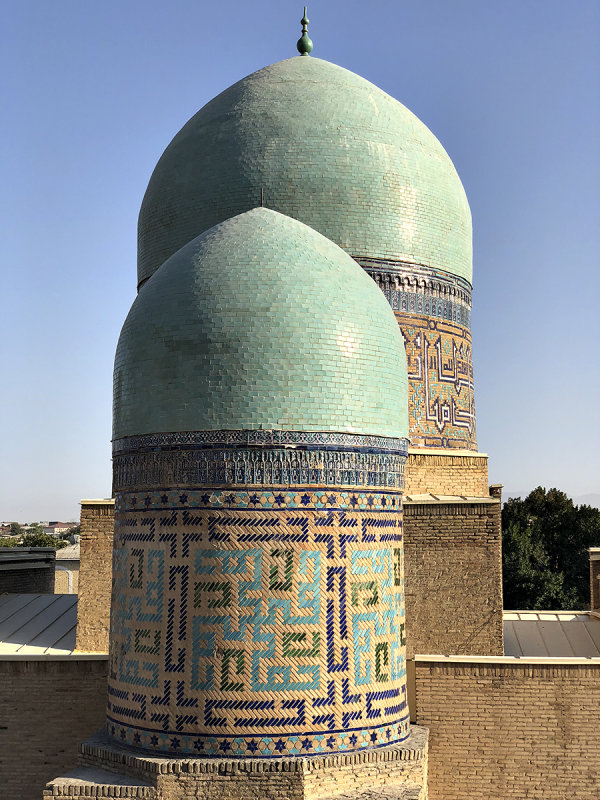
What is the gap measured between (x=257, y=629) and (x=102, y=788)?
1551mm

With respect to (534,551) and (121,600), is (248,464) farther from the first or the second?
(534,551)

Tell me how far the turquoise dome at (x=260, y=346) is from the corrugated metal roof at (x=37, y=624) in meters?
A: 3.03

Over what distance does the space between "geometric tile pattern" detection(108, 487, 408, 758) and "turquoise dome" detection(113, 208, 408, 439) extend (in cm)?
60

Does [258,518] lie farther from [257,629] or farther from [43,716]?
[43,716]

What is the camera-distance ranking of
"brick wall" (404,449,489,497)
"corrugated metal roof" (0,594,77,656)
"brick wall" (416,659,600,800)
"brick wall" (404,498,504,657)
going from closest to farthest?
"brick wall" (416,659,600,800), "brick wall" (404,498,504,657), "corrugated metal roof" (0,594,77,656), "brick wall" (404,449,489,497)

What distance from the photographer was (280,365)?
7.64 metres

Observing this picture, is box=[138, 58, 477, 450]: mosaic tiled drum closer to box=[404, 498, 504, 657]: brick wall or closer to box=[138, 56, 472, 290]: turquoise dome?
box=[138, 56, 472, 290]: turquoise dome

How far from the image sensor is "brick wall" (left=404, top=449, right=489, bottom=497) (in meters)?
10.8

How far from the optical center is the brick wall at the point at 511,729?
864 cm

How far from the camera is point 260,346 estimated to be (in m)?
7.66

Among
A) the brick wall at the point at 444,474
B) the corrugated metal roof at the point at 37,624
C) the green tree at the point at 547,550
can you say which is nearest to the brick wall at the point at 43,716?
the corrugated metal roof at the point at 37,624

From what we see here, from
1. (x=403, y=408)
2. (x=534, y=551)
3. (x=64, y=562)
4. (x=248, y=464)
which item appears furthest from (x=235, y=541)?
(x=64, y=562)

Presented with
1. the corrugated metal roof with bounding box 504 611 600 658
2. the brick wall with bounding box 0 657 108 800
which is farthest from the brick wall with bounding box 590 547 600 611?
the brick wall with bounding box 0 657 108 800

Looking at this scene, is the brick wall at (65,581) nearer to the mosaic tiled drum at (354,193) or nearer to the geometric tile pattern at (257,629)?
the mosaic tiled drum at (354,193)
